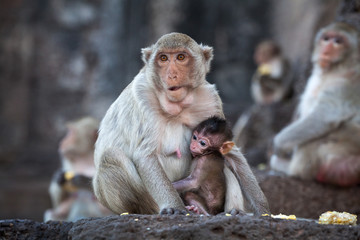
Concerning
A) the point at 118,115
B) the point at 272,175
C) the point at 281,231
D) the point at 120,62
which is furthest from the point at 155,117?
the point at 120,62

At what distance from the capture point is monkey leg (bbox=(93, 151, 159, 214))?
488cm

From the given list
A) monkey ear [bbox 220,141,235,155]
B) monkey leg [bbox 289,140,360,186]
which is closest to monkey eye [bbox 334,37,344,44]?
monkey leg [bbox 289,140,360,186]

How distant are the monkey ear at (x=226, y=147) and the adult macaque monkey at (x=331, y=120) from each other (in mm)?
3262

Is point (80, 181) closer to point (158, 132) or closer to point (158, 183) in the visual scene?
point (158, 132)

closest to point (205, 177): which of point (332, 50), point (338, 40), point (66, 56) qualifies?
point (332, 50)

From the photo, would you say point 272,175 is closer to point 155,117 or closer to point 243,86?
point 155,117

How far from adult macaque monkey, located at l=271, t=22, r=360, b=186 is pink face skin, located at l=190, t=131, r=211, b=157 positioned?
3.47 m

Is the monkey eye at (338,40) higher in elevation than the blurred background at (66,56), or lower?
lower

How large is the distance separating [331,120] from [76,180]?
3.63 metres

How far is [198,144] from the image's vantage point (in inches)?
195

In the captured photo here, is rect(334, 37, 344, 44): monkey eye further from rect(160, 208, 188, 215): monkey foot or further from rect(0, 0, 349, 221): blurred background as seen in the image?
rect(0, 0, 349, 221): blurred background

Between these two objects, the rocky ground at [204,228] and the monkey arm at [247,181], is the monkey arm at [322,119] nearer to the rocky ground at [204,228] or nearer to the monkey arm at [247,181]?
the monkey arm at [247,181]

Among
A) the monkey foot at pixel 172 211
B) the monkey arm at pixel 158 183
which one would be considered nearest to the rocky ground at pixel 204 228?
the monkey foot at pixel 172 211

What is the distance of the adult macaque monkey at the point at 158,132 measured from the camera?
4863 mm
